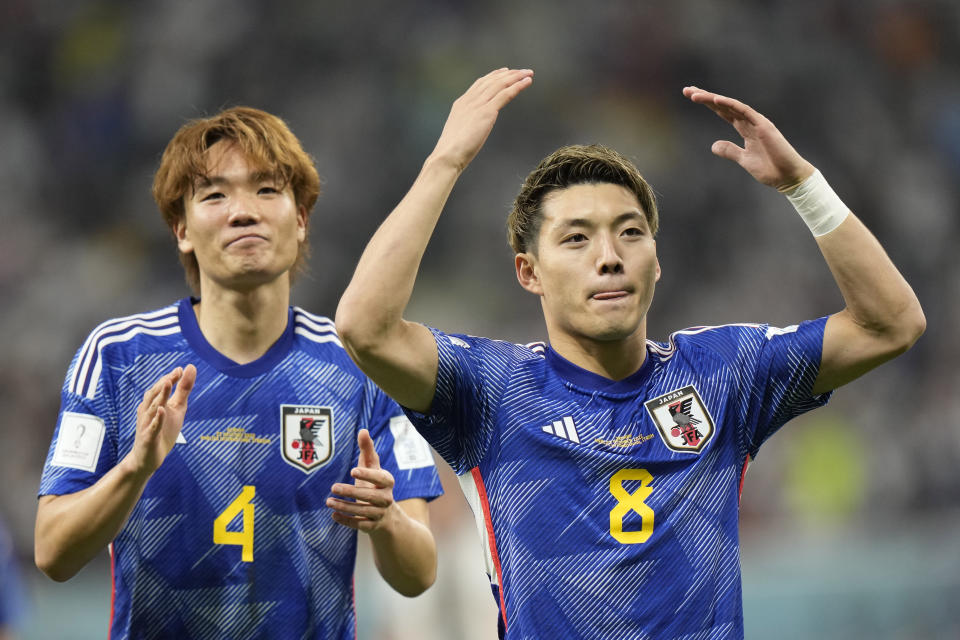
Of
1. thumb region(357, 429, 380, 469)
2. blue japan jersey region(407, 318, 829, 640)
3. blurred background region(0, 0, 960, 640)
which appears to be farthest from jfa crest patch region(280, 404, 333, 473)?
blurred background region(0, 0, 960, 640)

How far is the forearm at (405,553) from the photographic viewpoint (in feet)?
11.6

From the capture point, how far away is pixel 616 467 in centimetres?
307

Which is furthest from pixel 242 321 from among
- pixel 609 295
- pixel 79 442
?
pixel 609 295

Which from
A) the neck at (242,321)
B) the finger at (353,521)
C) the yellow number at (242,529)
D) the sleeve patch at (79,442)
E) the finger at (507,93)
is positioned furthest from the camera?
the neck at (242,321)

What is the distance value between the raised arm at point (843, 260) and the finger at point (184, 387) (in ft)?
5.15

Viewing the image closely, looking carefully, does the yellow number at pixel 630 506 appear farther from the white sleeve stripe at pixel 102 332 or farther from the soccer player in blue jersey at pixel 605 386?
the white sleeve stripe at pixel 102 332

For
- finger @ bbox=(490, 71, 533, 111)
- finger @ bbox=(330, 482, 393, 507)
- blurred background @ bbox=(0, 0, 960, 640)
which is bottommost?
finger @ bbox=(330, 482, 393, 507)

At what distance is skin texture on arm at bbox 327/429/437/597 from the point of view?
3.10m

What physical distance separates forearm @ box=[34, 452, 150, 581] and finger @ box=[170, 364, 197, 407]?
8.8 inches

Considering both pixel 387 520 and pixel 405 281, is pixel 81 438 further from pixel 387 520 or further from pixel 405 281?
pixel 405 281

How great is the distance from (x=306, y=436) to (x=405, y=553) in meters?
0.51

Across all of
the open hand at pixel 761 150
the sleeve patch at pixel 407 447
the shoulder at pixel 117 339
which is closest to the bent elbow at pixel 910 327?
the open hand at pixel 761 150

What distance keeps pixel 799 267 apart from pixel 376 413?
26.6 feet

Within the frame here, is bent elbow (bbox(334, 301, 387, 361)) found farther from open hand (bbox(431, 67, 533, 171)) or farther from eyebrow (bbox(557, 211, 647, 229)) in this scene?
eyebrow (bbox(557, 211, 647, 229))
